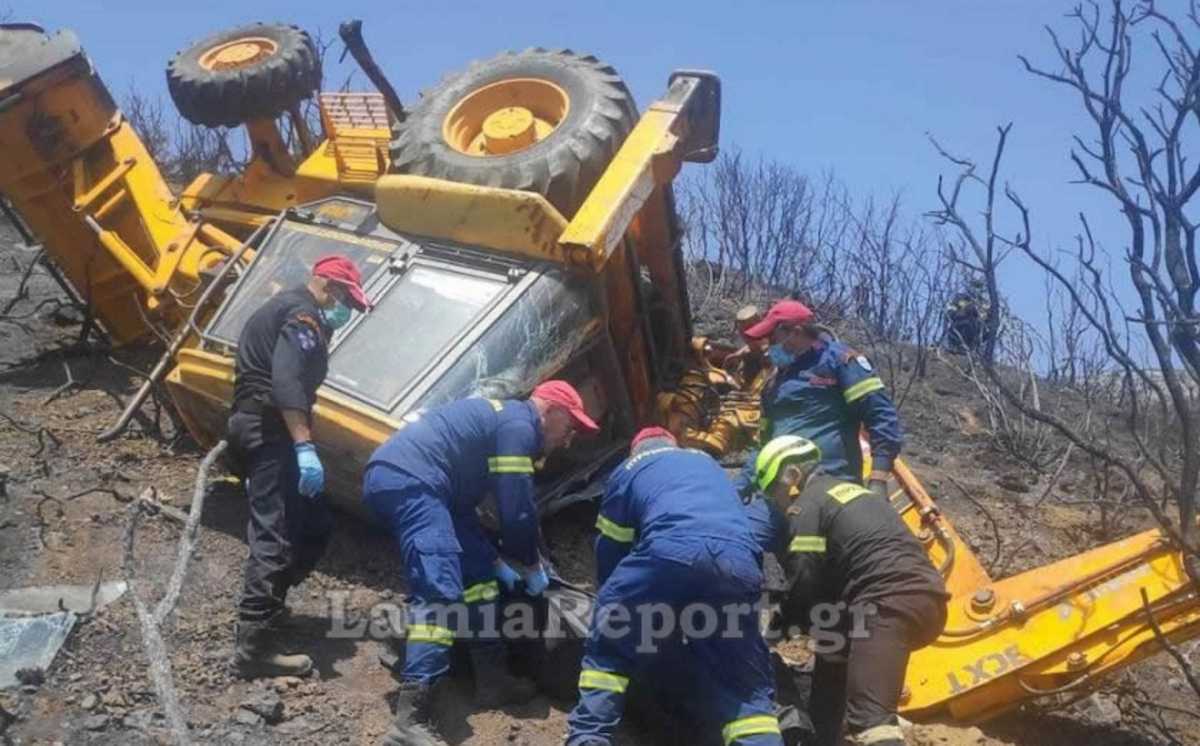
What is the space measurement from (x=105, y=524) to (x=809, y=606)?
337 cm

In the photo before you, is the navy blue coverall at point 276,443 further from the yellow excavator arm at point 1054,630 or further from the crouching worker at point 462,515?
the yellow excavator arm at point 1054,630

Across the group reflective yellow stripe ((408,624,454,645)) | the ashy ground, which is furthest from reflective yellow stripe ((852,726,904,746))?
reflective yellow stripe ((408,624,454,645))

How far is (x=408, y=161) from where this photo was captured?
6453 millimetres

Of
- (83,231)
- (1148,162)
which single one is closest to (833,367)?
(1148,162)

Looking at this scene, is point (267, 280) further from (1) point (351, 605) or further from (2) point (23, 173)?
(2) point (23, 173)

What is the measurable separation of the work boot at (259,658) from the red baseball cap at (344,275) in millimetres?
1442

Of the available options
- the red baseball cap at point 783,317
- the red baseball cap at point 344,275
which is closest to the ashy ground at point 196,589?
the red baseball cap at point 344,275

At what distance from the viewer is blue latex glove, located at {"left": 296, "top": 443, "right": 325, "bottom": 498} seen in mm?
4922

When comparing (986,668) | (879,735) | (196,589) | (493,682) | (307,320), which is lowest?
(196,589)

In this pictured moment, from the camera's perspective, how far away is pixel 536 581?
4977mm

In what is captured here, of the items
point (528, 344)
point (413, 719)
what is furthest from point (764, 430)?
point (413, 719)

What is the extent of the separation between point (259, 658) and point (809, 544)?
7.16 ft

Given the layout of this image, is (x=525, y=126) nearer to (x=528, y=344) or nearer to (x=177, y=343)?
(x=528, y=344)

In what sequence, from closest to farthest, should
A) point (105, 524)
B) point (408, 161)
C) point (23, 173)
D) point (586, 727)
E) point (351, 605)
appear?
point (586, 727) → point (351, 605) → point (105, 524) → point (408, 161) → point (23, 173)
